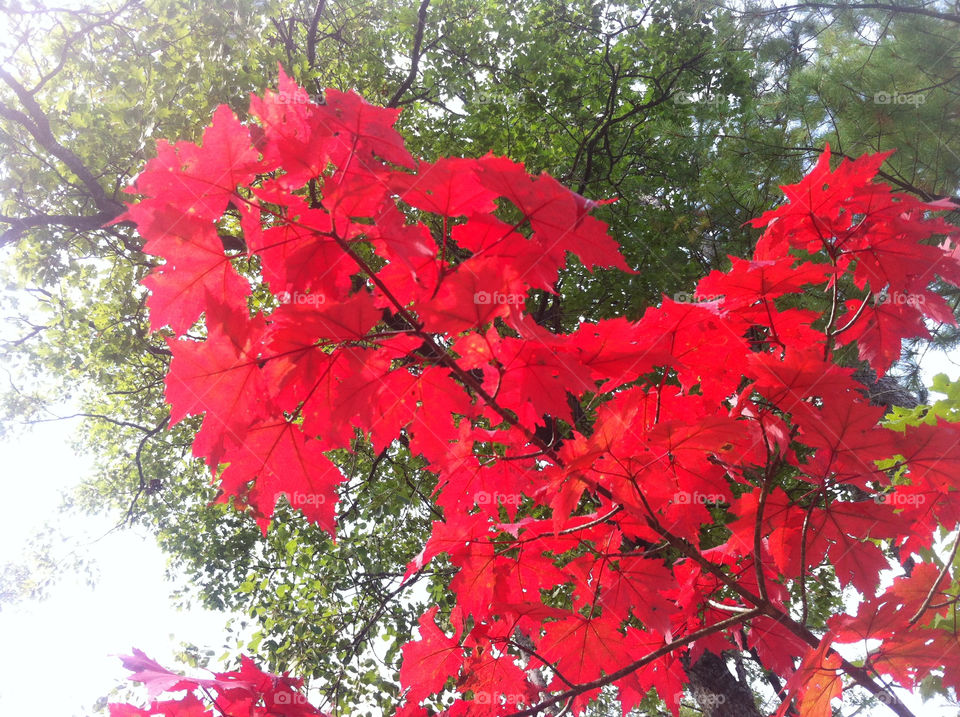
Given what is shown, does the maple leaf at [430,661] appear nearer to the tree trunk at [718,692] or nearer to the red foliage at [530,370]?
the red foliage at [530,370]

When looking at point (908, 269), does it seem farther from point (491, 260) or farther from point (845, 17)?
point (845, 17)

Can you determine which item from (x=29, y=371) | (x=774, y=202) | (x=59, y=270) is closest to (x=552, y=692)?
(x=774, y=202)

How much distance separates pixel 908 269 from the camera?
1.49 metres

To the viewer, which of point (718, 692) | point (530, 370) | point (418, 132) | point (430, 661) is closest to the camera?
point (530, 370)

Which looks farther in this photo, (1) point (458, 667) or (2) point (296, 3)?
(2) point (296, 3)

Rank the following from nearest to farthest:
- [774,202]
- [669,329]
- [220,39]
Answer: [669,329] < [220,39] < [774,202]

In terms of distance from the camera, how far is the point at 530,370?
116cm

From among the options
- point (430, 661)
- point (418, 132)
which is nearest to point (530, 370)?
point (430, 661)

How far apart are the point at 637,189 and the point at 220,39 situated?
11.8 ft

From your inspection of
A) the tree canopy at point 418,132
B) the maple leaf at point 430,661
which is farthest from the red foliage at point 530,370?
the tree canopy at point 418,132

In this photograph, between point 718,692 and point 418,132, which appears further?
point 418,132

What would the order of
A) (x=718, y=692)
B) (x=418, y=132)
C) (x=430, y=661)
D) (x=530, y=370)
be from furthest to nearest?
(x=418, y=132)
(x=718, y=692)
(x=430, y=661)
(x=530, y=370)

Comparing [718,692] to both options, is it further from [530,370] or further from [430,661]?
[530,370]

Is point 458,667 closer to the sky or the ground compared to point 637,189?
closer to the ground
